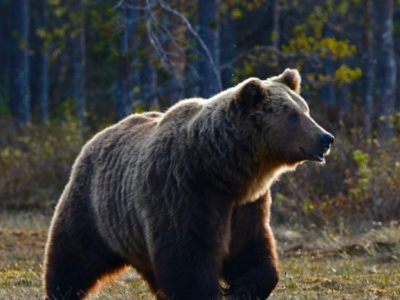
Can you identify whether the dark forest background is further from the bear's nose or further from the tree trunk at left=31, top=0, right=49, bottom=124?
the bear's nose

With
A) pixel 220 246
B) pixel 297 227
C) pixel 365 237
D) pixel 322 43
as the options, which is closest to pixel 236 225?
pixel 220 246

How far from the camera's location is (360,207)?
37.9 ft

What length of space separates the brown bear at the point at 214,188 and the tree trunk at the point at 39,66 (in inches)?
779

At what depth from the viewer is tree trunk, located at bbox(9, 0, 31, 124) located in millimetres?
25828

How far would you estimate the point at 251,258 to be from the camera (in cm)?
616

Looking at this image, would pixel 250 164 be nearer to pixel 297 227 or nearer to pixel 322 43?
pixel 297 227

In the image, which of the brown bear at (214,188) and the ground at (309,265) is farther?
the ground at (309,265)

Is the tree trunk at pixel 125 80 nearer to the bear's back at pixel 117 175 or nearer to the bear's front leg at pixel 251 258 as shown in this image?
the bear's back at pixel 117 175

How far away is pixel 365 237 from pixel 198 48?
4733 mm

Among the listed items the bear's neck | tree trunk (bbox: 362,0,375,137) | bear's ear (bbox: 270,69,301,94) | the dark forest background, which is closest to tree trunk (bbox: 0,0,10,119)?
the dark forest background

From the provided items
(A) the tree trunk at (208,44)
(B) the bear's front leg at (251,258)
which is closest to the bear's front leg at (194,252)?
(B) the bear's front leg at (251,258)

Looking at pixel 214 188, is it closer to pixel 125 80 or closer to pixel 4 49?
pixel 125 80

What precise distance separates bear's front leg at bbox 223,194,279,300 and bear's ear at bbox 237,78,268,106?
0.68 meters

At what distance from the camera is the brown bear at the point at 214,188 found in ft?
19.2
